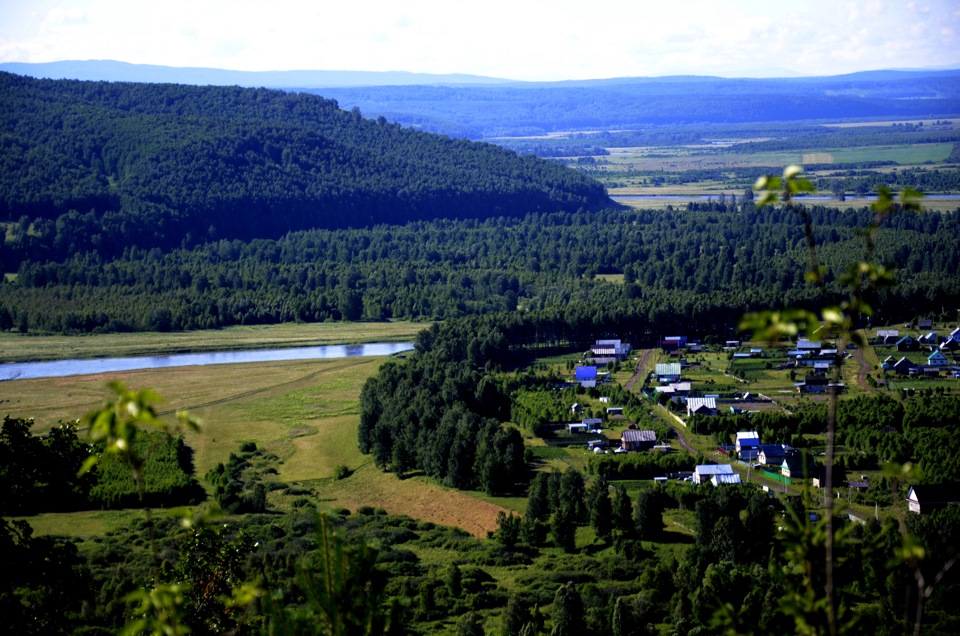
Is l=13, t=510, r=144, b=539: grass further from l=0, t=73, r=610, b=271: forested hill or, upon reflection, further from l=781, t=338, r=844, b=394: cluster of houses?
l=0, t=73, r=610, b=271: forested hill

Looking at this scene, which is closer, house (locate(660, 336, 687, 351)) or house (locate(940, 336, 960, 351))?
house (locate(940, 336, 960, 351))

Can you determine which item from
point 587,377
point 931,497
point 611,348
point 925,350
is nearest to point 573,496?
point 931,497

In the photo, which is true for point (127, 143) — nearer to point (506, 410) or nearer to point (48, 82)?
point (48, 82)

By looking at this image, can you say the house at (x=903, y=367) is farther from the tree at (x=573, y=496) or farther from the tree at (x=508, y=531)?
the tree at (x=508, y=531)

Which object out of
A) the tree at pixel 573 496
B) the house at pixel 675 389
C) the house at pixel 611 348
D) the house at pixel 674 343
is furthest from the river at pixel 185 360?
the tree at pixel 573 496

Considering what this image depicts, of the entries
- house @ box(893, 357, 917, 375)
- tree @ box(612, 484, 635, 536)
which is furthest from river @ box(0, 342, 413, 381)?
tree @ box(612, 484, 635, 536)

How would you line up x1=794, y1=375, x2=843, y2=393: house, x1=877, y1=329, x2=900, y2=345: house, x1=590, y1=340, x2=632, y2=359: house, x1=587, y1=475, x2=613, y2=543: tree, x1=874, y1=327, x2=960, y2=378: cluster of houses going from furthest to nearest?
x1=590, y1=340, x2=632, y2=359: house < x1=877, y1=329, x2=900, y2=345: house < x1=874, y1=327, x2=960, y2=378: cluster of houses < x1=794, y1=375, x2=843, y2=393: house < x1=587, y1=475, x2=613, y2=543: tree

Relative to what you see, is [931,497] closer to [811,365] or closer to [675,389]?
[675,389]
